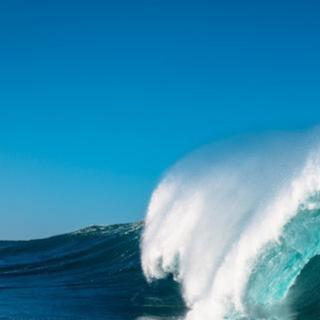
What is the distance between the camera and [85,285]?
728 inches

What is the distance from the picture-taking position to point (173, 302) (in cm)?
1387

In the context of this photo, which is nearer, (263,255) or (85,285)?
(263,255)

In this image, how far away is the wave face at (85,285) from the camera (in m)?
13.2

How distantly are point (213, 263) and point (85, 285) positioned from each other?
7.03m

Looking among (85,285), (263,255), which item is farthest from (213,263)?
(85,285)

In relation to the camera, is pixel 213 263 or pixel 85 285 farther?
pixel 85 285

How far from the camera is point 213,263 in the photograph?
41.9ft

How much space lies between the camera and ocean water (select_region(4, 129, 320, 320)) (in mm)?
11383

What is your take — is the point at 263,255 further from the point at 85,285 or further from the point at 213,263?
the point at 85,285

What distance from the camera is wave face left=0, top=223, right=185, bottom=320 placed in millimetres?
13227

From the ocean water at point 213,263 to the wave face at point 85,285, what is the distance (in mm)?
47

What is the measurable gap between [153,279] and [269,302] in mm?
6873

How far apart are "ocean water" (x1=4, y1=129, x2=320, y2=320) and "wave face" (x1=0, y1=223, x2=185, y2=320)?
5cm

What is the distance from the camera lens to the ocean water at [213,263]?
1138 centimetres
